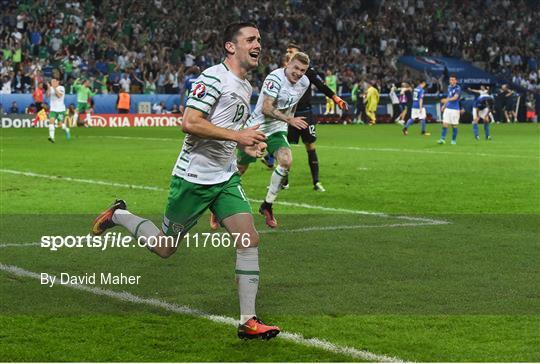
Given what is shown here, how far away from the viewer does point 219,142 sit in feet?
24.4

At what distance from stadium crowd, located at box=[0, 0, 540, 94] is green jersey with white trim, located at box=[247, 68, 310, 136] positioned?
97.0 ft

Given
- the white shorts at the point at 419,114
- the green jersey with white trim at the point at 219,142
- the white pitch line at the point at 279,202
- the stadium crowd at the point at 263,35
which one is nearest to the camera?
the green jersey with white trim at the point at 219,142

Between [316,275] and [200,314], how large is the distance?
1.94 metres

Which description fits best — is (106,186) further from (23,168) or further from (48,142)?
(48,142)

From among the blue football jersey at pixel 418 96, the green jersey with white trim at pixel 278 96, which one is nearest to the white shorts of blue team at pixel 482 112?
the blue football jersey at pixel 418 96

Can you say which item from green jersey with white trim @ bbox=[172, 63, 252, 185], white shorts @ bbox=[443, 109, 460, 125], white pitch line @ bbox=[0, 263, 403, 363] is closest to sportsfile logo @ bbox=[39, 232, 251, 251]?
white pitch line @ bbox=[0, 263, 403, 363]

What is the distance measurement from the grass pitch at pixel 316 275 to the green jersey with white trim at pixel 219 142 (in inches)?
40.6

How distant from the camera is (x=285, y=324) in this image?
723 centimetres

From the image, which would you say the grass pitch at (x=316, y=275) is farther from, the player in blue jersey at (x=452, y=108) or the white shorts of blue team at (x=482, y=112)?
the white shorts of blue team at (x=482, y=112)

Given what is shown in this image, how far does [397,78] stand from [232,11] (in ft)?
33.2

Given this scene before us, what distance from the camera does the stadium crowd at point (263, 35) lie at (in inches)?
1895

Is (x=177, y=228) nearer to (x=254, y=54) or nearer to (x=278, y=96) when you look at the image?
(x=254, y=54)

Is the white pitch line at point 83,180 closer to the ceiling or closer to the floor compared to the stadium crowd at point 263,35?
closer to the ceiling

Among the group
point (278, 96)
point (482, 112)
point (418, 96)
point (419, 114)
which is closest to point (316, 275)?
point (278, 96)
